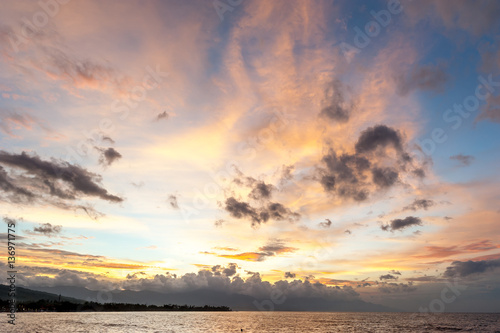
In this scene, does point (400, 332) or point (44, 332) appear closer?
point (44, 332)

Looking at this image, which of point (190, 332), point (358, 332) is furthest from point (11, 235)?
point (358, 332)

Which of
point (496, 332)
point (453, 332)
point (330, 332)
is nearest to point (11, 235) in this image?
point (330, 332)

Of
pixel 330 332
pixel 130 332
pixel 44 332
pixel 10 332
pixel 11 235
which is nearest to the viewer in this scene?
pixel 11 235

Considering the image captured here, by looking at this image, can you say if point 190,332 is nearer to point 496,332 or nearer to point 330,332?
point 330,332

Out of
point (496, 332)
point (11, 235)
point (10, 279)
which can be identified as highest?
point (11, 235)

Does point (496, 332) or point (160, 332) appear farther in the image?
point (496, 332)

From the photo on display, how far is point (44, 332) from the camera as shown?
14212cm

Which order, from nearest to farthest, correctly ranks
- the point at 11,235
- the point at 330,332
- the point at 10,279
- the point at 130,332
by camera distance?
the point at 11,235, the point at 10,279, the point at 130,332, the point at 330,332

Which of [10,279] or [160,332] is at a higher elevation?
[10,279]

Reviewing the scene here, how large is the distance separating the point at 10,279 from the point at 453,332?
200788 mm

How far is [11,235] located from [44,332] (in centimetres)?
9175

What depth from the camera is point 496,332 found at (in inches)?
7082

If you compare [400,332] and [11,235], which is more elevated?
[11,235]

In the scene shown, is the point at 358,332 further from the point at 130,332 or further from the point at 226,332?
the point at 130,332
